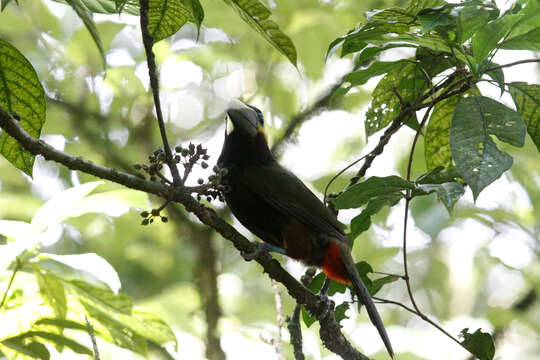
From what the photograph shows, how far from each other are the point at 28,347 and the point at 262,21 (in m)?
1.24

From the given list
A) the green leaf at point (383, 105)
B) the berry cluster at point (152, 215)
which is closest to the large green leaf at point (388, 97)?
the green leaf at point (383, 105)

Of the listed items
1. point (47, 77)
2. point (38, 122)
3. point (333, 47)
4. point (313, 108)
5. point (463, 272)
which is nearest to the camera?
point (38, 122)

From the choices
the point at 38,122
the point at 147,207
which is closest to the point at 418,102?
the point at 147,207

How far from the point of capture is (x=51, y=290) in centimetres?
198

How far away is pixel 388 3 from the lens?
429 cm

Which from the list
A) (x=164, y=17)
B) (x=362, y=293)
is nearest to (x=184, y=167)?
(x=164, y=17)

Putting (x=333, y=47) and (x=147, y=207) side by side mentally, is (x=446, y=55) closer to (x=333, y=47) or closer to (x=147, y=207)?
(x=333, y=47)

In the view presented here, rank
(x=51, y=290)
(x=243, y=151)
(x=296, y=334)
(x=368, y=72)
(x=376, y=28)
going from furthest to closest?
1. (x=243, y=151)
2. (x=296, y=334)
3. (x=368, y=72)
4. (x=51, y=290)
5. (x=376, y=28)

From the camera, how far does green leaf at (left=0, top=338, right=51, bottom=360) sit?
6.25ft

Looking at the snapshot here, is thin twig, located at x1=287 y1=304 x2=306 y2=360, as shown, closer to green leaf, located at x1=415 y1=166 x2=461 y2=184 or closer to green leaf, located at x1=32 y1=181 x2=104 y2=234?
green leaf, located at x1=415 y1=166 x2=461 y2=184

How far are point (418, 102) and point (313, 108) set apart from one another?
6.05 ft

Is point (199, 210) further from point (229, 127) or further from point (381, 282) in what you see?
point (229, 127)

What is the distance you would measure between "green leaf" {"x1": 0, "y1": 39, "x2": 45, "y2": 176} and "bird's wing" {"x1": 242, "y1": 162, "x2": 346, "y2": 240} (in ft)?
3.72

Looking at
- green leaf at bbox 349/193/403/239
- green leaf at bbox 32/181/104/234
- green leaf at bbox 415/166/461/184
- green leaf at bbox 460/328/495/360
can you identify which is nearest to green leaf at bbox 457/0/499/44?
green leaf at bbox 415/166/461/184
